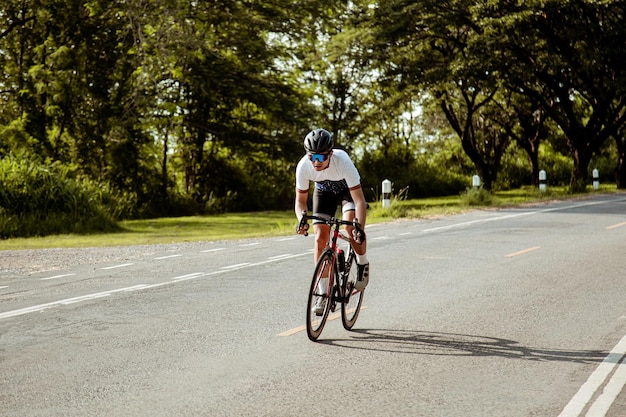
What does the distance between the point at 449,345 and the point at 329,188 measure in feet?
5.78

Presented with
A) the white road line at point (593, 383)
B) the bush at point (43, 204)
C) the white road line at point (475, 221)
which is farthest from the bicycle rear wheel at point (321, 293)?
the bush at point (43, 204)

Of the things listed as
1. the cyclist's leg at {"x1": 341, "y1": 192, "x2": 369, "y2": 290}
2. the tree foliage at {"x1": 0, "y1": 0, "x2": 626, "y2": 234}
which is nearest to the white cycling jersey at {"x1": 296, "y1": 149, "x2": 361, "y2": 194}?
the cyclist's leg at {"x1": 341, "y1": 192, "x2": 369, "y2": 290}

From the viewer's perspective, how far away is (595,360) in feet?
21.2

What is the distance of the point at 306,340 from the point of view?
7238 millimetres

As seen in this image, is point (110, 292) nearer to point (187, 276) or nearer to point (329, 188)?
point (187, 276)

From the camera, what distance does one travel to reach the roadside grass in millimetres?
17641

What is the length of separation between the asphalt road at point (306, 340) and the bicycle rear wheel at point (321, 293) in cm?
15

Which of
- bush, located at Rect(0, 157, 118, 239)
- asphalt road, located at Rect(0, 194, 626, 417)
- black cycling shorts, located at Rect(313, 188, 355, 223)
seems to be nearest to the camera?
asphalt road, located at Rect(0, 194, 626, 417)

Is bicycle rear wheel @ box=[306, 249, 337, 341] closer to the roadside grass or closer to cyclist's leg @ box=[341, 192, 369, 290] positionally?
cyclist's leg @ box=[341, 192, 369, 290]

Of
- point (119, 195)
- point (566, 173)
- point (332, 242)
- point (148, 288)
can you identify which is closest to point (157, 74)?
point (119, 195)

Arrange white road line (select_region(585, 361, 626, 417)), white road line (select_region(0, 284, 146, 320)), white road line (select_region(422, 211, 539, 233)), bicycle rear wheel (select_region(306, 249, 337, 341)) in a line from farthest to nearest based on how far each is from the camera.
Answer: white road line (select_region(422, 211, 539, 233)) < white road line (select_region(0, 284, 146, 320)) < bicycle rear wheel (select_region(306, 249, 337, 341)) < white road line (select_region(585, 361, 626, 417))

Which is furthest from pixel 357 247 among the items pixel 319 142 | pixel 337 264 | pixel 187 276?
pixel 187 276

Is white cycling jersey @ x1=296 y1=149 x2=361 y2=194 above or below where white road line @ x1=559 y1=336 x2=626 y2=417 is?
above

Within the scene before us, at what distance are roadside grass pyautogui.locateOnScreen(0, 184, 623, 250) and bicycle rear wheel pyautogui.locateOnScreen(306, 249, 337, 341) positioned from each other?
34.2 feet
